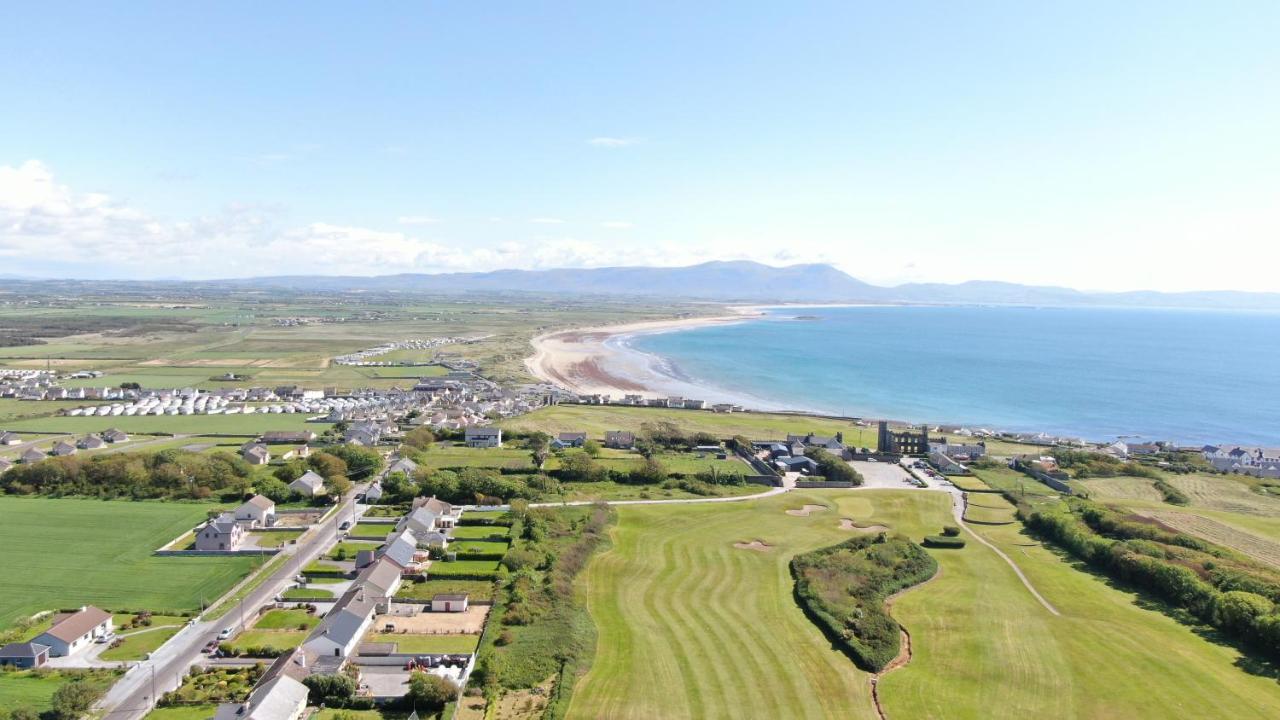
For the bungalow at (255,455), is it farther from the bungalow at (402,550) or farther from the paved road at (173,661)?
the bungalow at (402,550)

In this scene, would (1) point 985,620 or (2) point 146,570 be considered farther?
(2) point 146,570

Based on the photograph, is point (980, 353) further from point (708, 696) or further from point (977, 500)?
point (708, 696)

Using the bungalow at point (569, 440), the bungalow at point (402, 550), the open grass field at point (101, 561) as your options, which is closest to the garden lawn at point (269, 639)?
the open grass field at point (101, 561)

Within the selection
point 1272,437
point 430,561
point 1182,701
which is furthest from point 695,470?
point 1272,437

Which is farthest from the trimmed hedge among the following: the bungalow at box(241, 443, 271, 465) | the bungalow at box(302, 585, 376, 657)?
the bungalow at box(241, 443, 271, 465)

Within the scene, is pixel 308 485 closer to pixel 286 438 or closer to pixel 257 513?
pixel 257 513

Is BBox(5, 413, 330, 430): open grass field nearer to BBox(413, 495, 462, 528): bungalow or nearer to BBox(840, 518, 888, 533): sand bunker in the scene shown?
BBox(413, 495, 462, 528): bungalow
